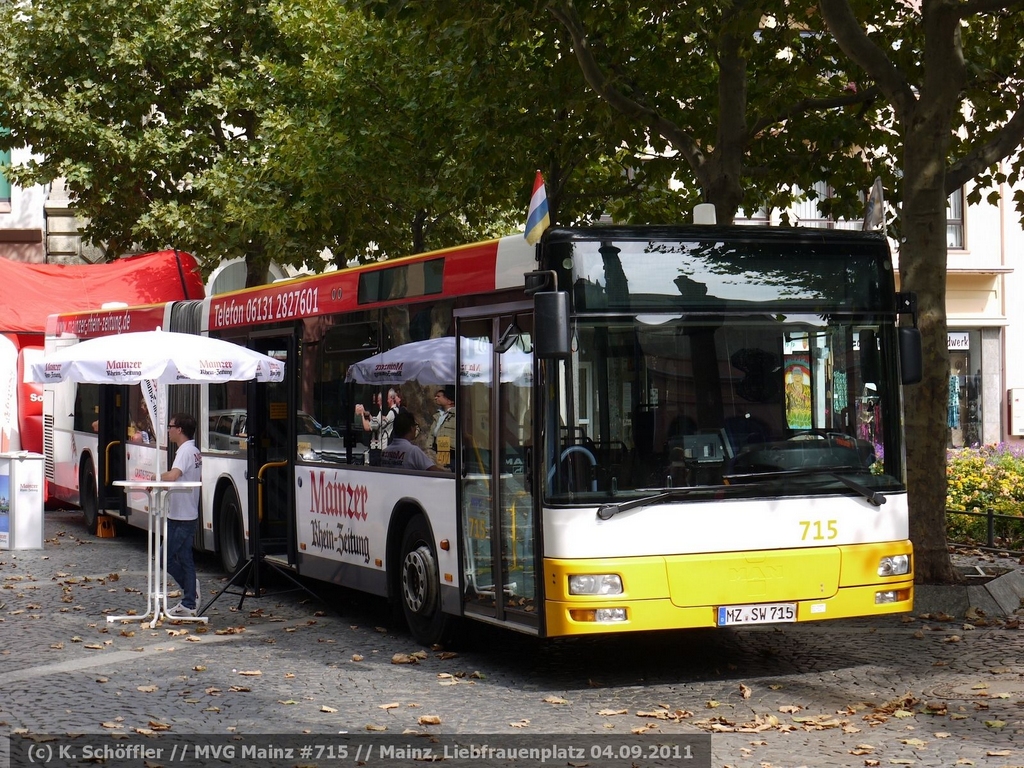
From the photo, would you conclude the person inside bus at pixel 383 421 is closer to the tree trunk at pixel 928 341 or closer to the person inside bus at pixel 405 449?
the person inside bus at pixel 405 449

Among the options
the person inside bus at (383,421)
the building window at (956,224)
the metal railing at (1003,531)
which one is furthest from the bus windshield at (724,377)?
the building window at (956,224)

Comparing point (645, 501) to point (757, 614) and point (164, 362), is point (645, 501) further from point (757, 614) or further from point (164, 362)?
point (164, 362)

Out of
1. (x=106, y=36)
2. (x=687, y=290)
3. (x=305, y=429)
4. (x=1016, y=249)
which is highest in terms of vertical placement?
(x=106, y=36)

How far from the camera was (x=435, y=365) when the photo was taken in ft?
37.4

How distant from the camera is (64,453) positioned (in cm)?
2289

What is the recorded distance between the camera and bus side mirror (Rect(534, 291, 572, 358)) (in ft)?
30.3

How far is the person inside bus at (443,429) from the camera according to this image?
36.7ft

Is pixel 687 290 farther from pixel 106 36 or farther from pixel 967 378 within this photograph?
pixel 967 378

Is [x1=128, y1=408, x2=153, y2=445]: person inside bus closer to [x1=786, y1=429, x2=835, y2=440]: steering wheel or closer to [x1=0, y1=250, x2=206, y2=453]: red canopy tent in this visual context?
[x1=0, y1=250, x2=206, y2=453]: red canopy tent

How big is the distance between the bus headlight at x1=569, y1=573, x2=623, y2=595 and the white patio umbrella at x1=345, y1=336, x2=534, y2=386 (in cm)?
132

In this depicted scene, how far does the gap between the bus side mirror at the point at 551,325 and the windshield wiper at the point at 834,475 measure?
4.60 ft

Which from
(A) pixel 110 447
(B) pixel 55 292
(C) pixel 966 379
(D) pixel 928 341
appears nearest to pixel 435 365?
(D) pixel 928 341

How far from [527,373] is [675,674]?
2.15m

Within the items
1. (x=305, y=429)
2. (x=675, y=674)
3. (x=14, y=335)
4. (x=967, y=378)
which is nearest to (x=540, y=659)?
(x=675, y=674)
